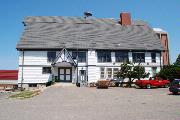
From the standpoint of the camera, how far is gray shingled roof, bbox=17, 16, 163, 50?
152ft

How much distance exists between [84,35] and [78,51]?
12.5 ft

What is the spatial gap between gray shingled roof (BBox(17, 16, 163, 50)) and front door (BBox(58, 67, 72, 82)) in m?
3.76

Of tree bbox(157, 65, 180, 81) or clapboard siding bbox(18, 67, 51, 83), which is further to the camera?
clapboard siding bbox(18, 67, 51, 83)

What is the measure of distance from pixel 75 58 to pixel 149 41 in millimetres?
13673

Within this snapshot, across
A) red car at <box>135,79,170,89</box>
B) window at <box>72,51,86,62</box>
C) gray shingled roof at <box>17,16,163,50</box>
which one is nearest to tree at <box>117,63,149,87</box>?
red car at <box>135,79,170,89</box>

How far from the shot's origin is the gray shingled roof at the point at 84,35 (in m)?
46.4

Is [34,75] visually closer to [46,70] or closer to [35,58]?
[46,70]

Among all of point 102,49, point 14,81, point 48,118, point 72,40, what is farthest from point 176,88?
point 14,81

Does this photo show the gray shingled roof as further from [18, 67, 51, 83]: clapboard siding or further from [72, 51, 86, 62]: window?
[18, 67, 51, 83]: clapboard siding

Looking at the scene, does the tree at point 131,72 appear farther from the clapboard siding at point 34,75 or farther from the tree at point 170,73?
the clapboard siding at point 34,75

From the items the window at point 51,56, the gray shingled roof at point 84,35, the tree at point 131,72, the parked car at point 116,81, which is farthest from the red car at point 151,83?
the window at point 51,56

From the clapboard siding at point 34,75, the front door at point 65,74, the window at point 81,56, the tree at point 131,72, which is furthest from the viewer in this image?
the window at point 81,56

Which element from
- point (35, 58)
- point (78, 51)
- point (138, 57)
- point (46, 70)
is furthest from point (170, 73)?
point (35, 58)

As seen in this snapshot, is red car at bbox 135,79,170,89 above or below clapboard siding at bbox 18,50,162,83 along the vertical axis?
below
